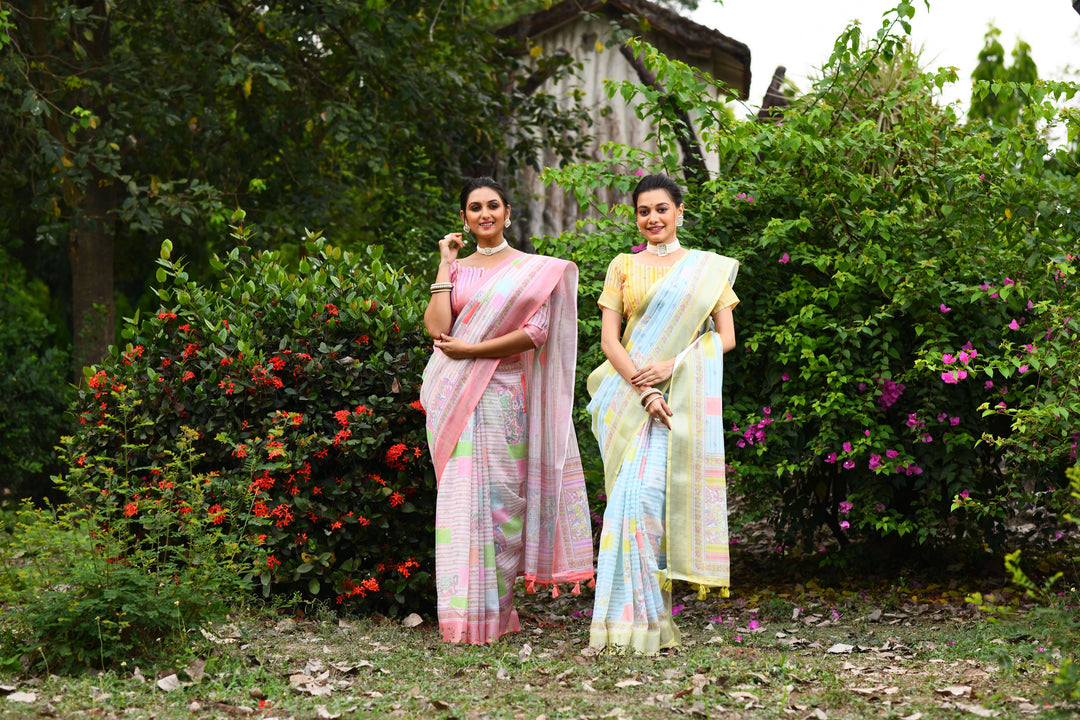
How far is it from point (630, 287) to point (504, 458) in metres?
1.01

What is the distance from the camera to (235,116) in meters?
10.5

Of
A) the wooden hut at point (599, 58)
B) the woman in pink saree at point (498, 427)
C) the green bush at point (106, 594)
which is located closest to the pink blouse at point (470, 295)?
the woman in pink saree at point (498, 427)

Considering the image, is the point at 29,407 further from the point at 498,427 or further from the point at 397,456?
the point at 498,427

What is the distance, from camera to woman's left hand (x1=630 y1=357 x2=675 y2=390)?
16.5 ft

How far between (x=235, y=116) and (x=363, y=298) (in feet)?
18.0

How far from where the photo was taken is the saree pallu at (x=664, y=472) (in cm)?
483

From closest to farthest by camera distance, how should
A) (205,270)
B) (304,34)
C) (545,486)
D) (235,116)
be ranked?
(545,486), (304,34), (235,116), (205,270)

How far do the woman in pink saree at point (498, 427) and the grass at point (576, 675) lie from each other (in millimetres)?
333

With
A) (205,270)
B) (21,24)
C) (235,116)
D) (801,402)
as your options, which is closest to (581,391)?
(801,402)

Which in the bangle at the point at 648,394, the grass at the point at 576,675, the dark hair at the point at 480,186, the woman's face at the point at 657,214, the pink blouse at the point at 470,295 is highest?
the dark hair at the point at 480,186

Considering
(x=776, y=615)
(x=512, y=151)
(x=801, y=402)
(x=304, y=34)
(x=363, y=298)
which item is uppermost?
(x=304, y=34)

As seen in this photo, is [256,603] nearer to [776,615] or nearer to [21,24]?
[776,615]

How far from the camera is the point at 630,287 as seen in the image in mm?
5180

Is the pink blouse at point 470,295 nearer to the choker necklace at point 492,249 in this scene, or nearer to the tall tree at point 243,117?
the choker necklace at point 492,249
